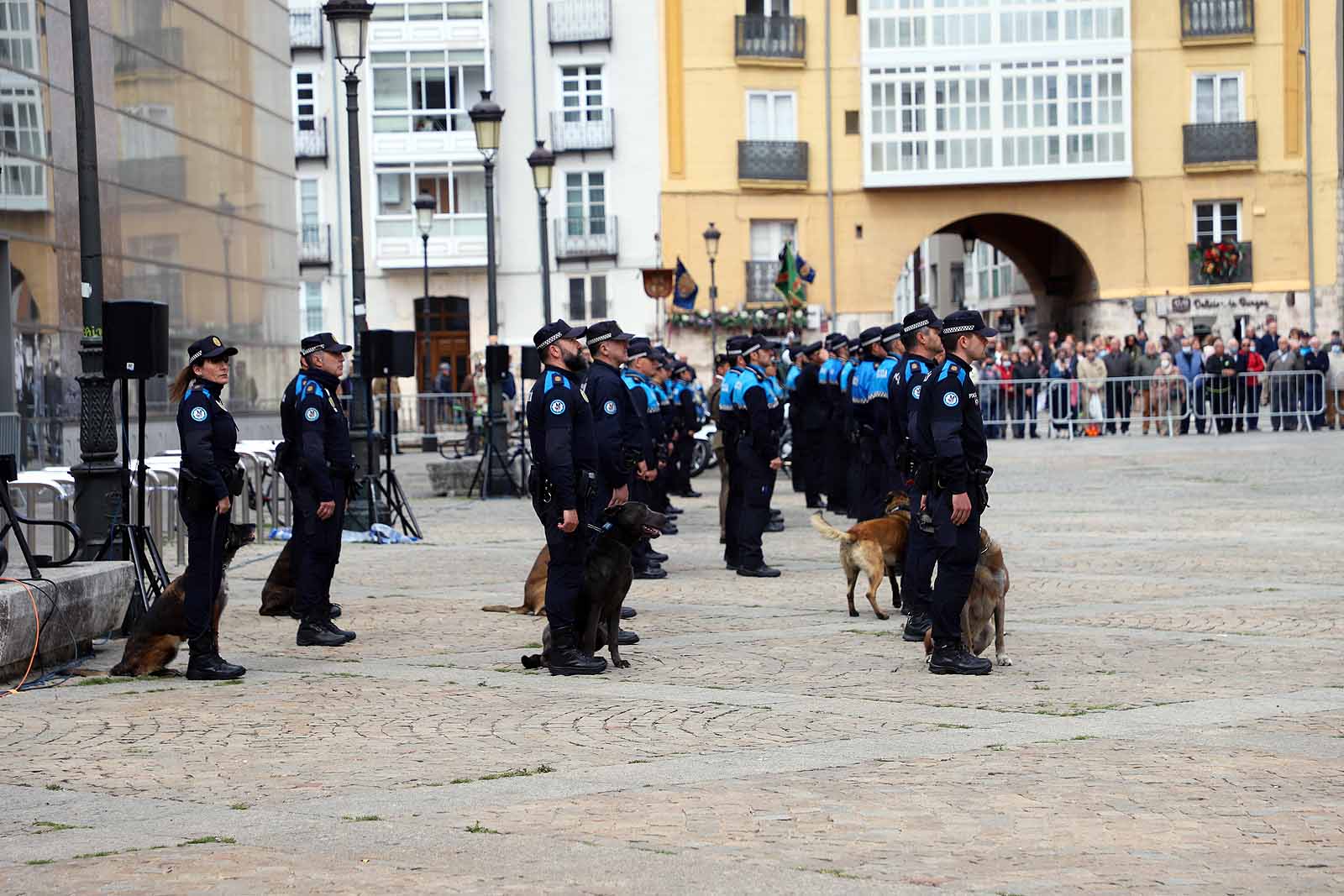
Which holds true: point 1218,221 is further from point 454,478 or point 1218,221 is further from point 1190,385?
point 454,478

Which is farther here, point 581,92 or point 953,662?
point 581,92

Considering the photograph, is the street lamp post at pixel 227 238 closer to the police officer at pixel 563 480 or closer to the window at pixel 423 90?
the police officer at pixel 563 480

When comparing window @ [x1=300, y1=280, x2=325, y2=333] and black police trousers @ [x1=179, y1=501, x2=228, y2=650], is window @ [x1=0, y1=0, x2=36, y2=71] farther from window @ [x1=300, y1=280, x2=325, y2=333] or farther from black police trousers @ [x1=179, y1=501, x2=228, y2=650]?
window @ [x1=300, y1=280, x2=325, y2=333]

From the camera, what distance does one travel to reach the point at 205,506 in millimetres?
10961

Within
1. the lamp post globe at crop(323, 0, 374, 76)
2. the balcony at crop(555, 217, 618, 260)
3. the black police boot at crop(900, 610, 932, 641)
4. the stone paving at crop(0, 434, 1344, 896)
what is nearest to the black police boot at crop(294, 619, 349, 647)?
the stone paving at crop(0, 434, 1344, 896)

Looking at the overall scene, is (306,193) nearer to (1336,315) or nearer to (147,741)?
(1336,315)

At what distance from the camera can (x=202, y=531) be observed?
1095 centimetres

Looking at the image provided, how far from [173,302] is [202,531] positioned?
1704cm

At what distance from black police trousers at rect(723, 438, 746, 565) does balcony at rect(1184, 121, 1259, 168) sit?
3543 cm

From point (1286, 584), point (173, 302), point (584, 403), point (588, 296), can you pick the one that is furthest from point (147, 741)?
point (588, 296)

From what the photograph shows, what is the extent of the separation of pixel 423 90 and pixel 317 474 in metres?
40.6

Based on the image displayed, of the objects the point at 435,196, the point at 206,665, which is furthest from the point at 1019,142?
the point at 206,665

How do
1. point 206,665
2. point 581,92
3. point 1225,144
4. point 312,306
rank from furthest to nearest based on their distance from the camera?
1. point 312,306
2. point 581,92
3. point 1225,144
4. point 206,665

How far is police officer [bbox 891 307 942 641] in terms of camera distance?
11.4 meters
